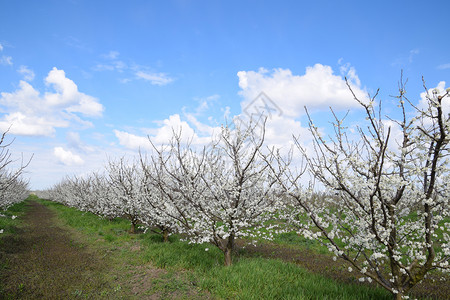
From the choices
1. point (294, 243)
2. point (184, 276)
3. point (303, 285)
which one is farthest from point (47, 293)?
point (294, 243)

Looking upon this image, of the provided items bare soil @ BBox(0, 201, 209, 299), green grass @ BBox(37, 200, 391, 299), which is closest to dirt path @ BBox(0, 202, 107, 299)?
bare soil @ BBox(0, 201, 209, 299)

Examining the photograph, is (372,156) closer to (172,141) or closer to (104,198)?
(172,141)

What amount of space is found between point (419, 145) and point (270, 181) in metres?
4.81

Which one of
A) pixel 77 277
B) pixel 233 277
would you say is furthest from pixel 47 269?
pixel 233 277

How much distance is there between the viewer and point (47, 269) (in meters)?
8.80

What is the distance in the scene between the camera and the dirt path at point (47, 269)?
6984 millimetres

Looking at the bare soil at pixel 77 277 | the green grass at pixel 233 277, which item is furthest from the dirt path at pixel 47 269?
the green grass at pixel 233 277

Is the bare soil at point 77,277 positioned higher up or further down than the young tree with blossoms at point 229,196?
further down

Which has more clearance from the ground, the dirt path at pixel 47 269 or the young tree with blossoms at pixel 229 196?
the young tree with blossoms at pixel 229 196

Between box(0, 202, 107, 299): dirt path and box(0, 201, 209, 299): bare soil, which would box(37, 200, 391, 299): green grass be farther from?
box(0, 202, 107, 299): dirt path

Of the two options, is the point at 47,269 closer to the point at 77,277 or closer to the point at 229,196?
the point at 77,277

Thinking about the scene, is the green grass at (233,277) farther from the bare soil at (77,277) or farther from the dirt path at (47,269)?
the dirt path at (47,269)

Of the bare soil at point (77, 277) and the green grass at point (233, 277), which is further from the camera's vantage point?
the bare soil at point (77, 277)

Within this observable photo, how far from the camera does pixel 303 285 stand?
22.4 feet
